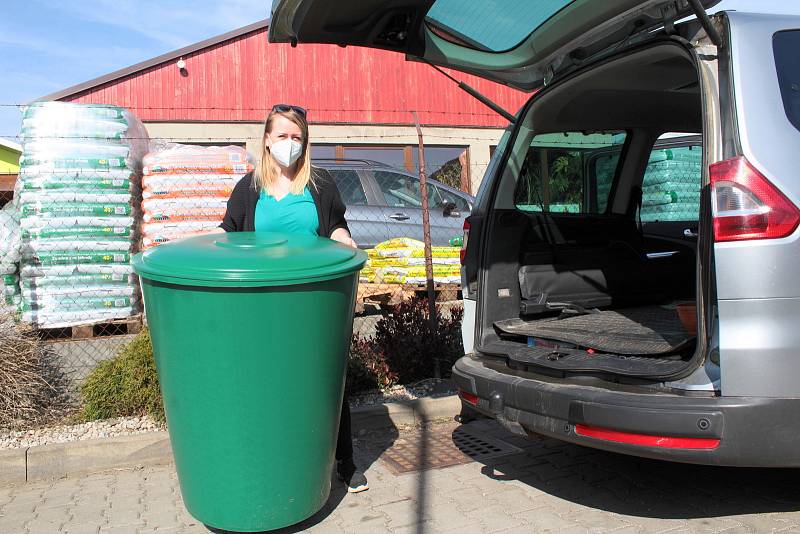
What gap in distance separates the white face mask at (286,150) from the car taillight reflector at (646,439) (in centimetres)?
179

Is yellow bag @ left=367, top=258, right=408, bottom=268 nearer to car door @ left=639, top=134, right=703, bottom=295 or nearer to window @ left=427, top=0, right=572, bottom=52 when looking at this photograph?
car door @ left=639, top=134, right=703, bottom=295

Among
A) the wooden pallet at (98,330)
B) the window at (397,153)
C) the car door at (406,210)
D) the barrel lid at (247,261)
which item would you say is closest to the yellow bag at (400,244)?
the car door at (406,210)

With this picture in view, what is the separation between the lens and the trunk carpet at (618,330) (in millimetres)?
3334

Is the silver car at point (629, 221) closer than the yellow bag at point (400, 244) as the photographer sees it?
Yes

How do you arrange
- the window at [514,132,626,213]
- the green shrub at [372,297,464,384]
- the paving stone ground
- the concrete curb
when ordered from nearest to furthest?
1. the paving stone ground
2. the concrete curb
3. the window at [514,132,626,213]
4. the green shrub at [372,297,464,384]

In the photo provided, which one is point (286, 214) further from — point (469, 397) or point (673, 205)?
point (673, 205)

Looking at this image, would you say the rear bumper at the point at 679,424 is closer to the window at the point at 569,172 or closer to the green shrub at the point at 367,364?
the window at the point at 569,172

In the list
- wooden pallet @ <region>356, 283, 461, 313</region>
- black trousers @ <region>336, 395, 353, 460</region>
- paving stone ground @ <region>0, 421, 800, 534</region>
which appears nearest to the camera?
paving stone ground @ <region>0, 421, 800, 534</region>

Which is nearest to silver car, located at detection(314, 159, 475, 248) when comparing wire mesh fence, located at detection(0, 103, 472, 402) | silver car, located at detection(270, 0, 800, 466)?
wire mesh fence, located at detection(0, 103, 472, 402)

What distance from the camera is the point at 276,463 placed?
303 centimetres

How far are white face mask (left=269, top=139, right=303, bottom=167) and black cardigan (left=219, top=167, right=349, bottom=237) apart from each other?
0.61 ft

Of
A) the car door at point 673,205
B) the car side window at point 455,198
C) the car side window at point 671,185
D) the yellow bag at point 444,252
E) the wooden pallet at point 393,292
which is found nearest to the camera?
the car door at point 673,205

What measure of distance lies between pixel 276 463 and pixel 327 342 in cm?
53

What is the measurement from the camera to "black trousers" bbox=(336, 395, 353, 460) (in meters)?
3.71
